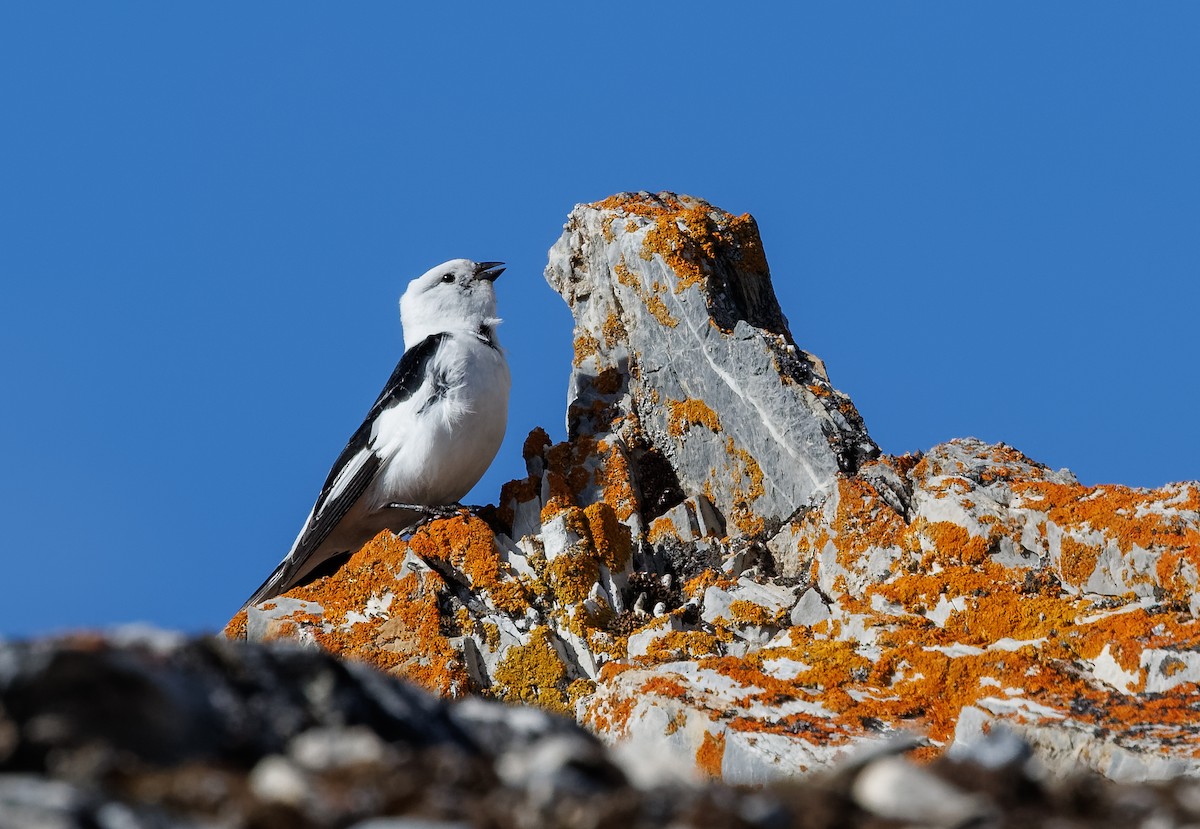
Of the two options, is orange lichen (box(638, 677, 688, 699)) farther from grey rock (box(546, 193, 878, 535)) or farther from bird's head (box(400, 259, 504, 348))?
bird's head (box(400, 259, 504, 348))

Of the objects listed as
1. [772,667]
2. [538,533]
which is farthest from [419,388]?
[772,667]

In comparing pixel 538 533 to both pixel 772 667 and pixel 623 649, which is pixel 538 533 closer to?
pixel 623 649

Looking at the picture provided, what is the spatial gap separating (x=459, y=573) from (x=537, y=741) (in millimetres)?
5921

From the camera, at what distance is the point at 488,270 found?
1248 centimetres

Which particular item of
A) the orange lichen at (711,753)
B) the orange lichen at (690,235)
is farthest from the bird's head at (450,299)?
the orange lichen at (711,753)

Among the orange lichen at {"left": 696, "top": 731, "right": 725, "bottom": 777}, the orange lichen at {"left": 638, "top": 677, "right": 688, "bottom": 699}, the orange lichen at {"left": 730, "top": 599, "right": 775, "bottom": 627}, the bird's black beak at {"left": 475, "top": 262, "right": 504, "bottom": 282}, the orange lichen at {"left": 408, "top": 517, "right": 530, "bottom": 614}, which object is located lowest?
the orange lichen at {"left": 696, "top": 731, "right": 725, "bottom": 777}

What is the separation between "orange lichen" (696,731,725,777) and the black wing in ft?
16.3

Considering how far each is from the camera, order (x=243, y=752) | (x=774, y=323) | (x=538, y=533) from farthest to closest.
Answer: (x=774, y=323), (x=538, y=533), (x=243, y=752)

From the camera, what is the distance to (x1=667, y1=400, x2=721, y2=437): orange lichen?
11305mm

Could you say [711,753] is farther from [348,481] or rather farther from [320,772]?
[348,481]

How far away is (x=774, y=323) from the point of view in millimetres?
12492

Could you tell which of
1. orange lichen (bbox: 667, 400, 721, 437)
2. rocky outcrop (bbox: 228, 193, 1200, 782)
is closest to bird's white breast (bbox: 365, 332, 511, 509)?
rocky outcrop (bbox: 228, 193, 1200, 782)

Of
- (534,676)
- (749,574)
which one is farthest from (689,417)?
(534,676)

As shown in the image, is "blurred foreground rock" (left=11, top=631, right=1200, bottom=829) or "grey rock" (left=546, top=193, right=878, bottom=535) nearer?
"blurred foreground rock" (left=11, top=631, right=1200, bottom=829)
